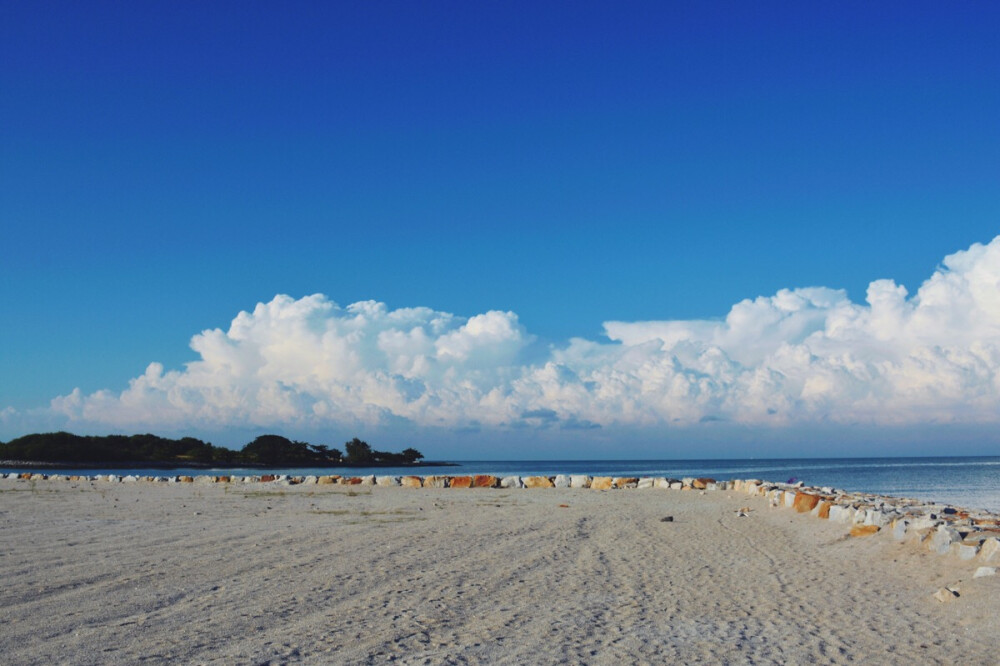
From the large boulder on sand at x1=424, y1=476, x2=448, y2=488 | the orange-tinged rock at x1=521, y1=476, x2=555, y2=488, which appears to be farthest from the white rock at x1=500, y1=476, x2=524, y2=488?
the large boulder on sand at x1=424, y1=476, x2=448, y2=488

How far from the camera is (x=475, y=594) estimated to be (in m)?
8.16

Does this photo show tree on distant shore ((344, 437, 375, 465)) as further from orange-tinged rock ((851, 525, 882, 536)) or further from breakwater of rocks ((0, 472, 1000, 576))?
orange-tinged rock ((851, 525, 882, 536))

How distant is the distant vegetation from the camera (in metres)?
58.7

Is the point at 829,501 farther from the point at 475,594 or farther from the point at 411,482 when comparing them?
the point at 411,482

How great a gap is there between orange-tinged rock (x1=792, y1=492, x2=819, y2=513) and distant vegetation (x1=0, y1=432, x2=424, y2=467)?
52.6 m

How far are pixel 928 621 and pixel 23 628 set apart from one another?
314 inches

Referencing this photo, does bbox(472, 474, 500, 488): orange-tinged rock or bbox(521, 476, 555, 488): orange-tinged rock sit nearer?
bbox(472, 474, 500, 488): orange-tinged rock

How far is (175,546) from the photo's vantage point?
36.1 feet

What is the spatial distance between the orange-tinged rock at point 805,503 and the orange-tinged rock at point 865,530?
13.5 feet

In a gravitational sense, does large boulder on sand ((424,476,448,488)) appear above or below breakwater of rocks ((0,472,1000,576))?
above

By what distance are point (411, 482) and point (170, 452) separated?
44690mm

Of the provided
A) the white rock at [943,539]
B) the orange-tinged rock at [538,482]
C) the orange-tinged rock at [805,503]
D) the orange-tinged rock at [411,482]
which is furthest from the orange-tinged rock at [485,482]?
Result: the white rock at [943,539]

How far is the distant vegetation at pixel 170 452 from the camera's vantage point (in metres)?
58.7

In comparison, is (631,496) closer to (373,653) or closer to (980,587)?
(980,587)
